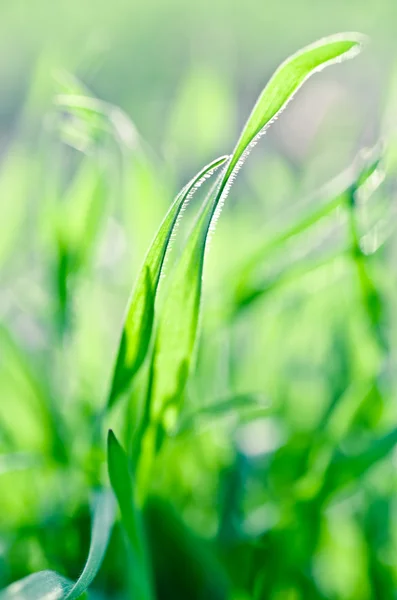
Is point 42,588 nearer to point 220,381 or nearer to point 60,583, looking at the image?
point 60,583

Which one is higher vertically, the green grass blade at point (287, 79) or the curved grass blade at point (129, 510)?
the green grass blade at point (287, 79)

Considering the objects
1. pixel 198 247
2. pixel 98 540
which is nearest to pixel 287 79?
pixel 198 247

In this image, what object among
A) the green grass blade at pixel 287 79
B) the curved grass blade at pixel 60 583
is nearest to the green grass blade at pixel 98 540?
the curved grass blade at pixel 60 583

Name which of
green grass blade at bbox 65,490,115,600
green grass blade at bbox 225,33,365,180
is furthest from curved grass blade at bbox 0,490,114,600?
green grass blade at bbox 225,33,365,180

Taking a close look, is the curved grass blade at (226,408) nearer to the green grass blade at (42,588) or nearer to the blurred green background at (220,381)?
the blurred green background at (220,381)

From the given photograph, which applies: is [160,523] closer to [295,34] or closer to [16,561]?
[16,561]
